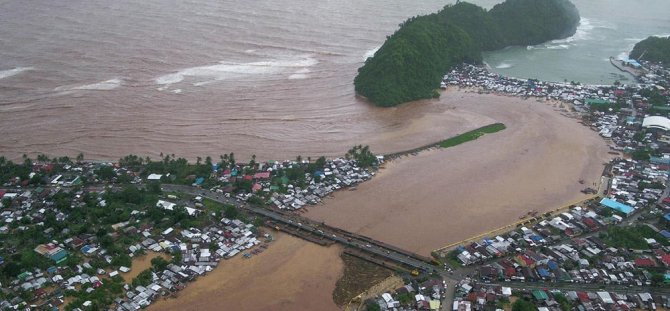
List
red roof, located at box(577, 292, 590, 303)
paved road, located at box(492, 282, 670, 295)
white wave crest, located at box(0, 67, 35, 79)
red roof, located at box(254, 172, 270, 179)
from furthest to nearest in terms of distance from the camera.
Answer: white wave crest, located at box(0, 67, 35, 79) → red roof, located at box(254, 172, 270, 179) → paved road, located at box(492, 282, 670, 295) → red roof, located at box(577, 292, 590, 303)

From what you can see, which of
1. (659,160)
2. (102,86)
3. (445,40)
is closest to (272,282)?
(659,160)

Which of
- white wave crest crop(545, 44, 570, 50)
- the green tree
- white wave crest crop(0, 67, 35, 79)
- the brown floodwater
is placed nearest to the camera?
the green tree

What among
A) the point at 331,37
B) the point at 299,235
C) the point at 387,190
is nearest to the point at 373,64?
the point at 331,37

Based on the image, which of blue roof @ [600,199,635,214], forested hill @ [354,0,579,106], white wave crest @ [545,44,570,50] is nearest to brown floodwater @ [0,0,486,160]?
forested hill @ [354,0,579,106]

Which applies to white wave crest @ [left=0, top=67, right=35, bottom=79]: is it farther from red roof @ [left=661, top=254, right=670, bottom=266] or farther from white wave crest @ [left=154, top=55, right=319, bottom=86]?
red roof @ [left=661, top=254, right=670, bottom=266]

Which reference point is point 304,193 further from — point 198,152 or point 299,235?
point 198,152

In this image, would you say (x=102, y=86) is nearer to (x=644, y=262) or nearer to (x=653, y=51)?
(x=644, y=262)
